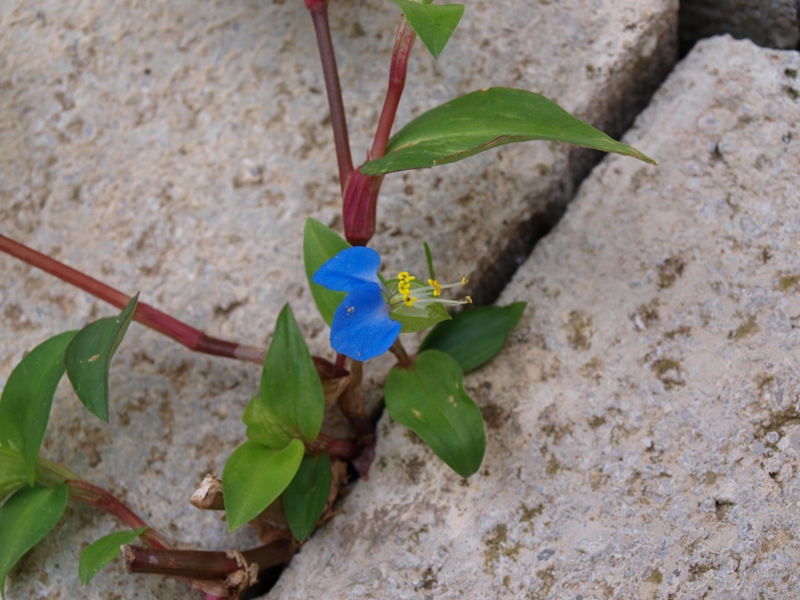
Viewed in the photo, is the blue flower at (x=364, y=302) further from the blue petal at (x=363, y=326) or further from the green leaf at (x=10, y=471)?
the green leaf at (x=10, y=471)

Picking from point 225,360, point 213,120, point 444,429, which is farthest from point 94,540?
point 213,120

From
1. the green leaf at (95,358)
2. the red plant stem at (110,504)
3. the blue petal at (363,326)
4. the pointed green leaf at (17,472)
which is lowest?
the red plant stem at (110,504)

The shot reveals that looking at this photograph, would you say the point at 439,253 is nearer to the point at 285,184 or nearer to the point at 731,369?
the point at 285,184

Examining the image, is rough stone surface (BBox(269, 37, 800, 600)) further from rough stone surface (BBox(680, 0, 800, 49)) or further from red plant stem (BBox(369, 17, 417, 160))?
red plant stem (BBox(369, 17, 417, 160))

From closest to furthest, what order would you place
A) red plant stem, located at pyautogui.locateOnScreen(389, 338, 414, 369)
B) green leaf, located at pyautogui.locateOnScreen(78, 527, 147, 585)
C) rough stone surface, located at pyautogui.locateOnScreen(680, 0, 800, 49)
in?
green leaf, located at pyautogui.locateOnScreen(78, 527, 147, 585) → red plant stem, located at pyautogui.locateOnScreen(389, 338, 414, 369) → rough stone surface, located at pyautogui.locateOnScreen(680, 0, 800, 49)

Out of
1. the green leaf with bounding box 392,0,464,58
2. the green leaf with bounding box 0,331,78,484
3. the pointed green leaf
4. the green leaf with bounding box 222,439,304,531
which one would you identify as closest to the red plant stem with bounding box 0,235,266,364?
the green leaf with bounding box 0,331,78,484

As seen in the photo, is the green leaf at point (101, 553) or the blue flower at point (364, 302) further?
the green leaf at point (101, 553)

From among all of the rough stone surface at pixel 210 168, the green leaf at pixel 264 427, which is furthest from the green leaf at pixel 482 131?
the green leaf at pixel 264 427
